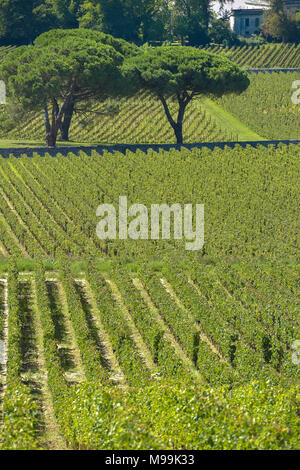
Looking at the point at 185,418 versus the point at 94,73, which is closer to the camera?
the point at 185,418

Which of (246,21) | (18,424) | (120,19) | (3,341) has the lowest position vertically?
(3,341)

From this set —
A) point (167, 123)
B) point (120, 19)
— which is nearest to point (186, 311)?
point (167, 123)

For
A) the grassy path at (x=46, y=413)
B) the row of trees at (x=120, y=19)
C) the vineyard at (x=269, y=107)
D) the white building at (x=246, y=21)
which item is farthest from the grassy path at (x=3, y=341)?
the white building at (x=246, y=21)

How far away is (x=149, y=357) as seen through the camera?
23891 millimetres

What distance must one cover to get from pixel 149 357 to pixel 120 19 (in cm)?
8849

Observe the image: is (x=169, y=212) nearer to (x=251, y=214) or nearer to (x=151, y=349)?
(x=251, y=214)

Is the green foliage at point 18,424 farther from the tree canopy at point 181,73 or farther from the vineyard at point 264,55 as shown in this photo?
the vineyard at point 264,55

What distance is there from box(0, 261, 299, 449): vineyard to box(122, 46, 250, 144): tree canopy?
116 feet

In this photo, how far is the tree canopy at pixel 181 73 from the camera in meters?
65.5

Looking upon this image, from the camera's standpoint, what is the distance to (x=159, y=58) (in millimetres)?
67250

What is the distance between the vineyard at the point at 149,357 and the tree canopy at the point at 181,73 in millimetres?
35481

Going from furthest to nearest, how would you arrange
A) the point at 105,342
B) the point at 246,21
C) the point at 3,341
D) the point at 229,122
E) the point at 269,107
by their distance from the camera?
1. the point at 246,21
2. the point at 269,107
3. the point at 229,122
4. the point at 105,342
5. the point at 3,341

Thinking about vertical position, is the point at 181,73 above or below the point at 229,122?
above

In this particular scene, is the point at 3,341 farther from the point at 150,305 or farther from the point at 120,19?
the point at 120,19
